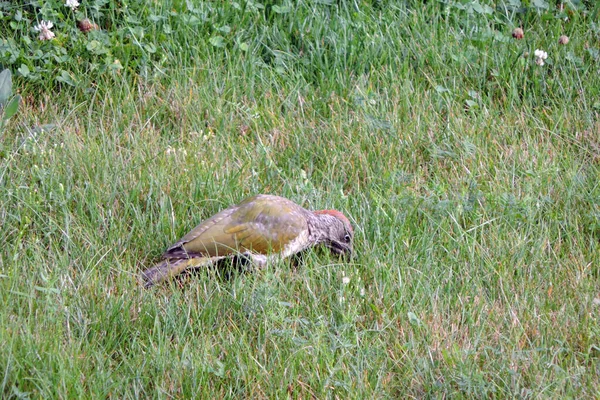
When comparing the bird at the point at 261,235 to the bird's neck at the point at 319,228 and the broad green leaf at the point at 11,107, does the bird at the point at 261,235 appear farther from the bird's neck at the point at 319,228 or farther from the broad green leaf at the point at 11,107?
the broad green leaf at the point at 11,107

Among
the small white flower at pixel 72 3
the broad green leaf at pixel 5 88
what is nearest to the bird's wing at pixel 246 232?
the broad green leaf at pixel 5 88

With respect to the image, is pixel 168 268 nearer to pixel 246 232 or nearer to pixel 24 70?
pixel 246 232

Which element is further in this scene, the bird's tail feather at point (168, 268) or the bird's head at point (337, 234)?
the bird's head at point (337, 234)

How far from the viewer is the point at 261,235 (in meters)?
4.58

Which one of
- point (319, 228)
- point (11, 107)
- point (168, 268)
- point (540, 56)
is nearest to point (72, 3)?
point (11, 107)

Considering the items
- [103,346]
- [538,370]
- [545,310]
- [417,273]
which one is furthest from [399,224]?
[103,346]

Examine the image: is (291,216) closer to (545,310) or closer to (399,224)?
(399,224)

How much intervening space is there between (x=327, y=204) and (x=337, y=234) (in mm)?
532

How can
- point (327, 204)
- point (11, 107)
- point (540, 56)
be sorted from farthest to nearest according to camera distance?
point (540, 56) < point (11, 107) < point (327, 204)

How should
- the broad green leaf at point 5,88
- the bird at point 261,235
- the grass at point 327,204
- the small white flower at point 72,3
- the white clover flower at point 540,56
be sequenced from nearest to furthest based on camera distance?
the grass at point 327,204
the bird at point 261,235
the broad green leaf at point 5,88
the small white flower at point 72,3
the white clover flower at point 540,56

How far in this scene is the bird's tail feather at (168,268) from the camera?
4.31m

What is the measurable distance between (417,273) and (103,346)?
5.21ft

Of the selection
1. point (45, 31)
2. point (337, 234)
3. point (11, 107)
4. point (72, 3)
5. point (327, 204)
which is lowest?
point (327, 204)

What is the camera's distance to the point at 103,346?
3.86 m
